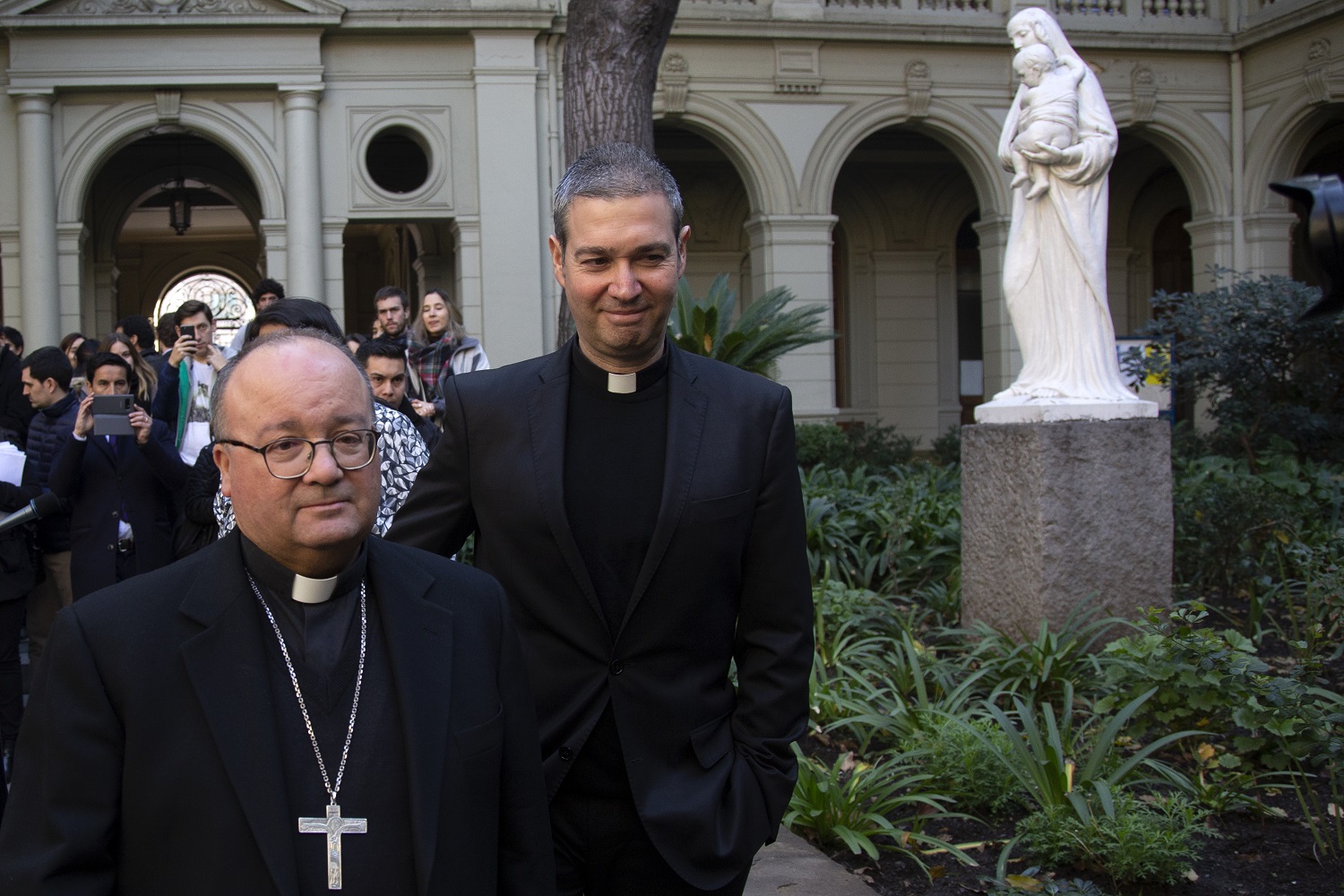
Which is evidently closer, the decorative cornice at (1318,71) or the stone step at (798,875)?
the stone step at (798,875)

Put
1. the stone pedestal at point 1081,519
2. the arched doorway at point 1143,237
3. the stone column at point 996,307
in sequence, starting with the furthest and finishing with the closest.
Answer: the arched doorway at point 1143,237
the stone column at point 996,307
the stone pedestal at point 1081,519

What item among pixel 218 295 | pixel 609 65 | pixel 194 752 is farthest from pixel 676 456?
pixel 218 295

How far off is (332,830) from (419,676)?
0.24 m

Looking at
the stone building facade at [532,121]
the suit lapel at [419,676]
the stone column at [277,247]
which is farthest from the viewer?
the stone column at [277,247]

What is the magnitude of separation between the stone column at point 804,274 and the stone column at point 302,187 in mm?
5803

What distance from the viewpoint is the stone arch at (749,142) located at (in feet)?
54.0

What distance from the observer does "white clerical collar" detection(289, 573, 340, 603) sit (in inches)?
71.2

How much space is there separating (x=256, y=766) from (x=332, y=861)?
17cm

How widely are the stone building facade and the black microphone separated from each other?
9.97 meters

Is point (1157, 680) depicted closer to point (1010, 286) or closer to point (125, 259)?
point (1010, 286)

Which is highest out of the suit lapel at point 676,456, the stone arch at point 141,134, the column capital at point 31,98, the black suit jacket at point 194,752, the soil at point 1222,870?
the column capital at point 31,98

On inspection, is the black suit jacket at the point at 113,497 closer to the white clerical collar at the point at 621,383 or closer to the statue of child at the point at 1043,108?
the white clerical collar at the point at 621,383

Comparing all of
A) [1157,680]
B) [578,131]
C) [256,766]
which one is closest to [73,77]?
[578,131]

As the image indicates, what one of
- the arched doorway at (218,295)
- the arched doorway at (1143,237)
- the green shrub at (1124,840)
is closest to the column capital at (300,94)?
the arched doorway at (1143,237)
